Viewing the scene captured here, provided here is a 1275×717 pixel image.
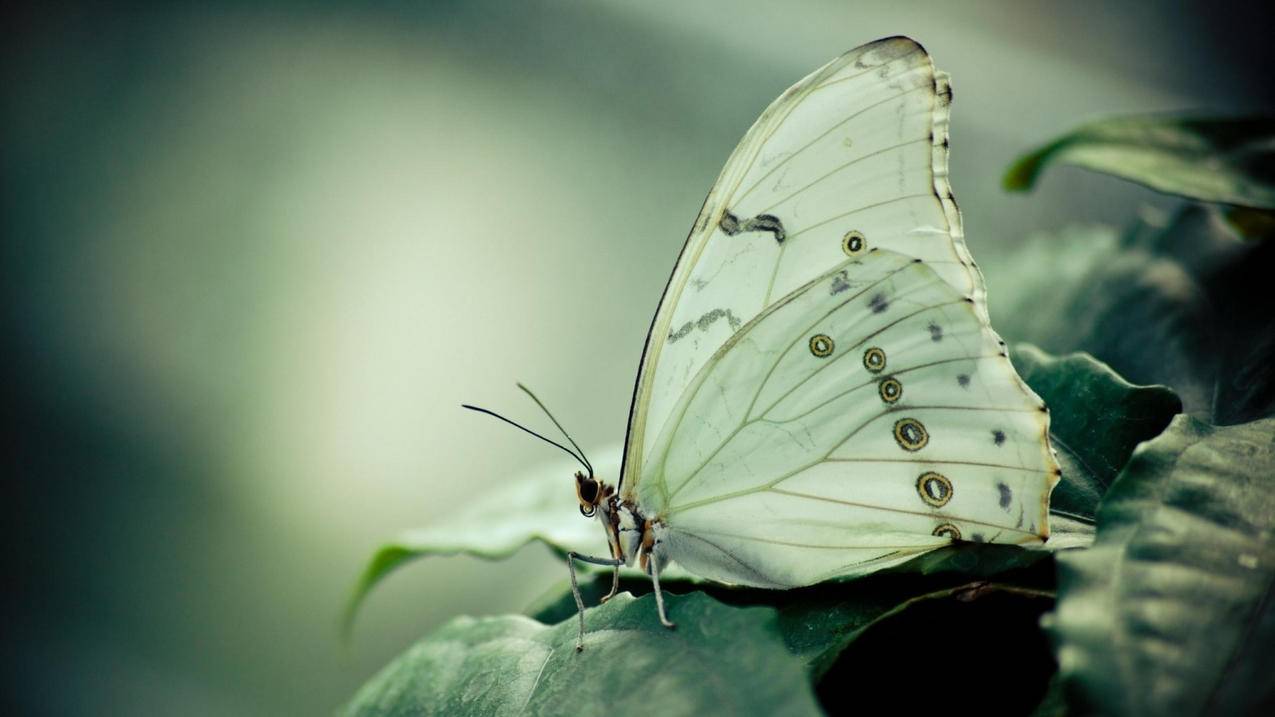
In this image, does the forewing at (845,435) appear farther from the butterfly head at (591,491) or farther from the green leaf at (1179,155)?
the green leaf at (1179,155)

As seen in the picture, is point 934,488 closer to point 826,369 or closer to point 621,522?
point 826,369

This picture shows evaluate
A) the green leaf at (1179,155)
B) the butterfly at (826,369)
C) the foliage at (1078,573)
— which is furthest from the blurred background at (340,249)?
the green leaf at (1179,155)

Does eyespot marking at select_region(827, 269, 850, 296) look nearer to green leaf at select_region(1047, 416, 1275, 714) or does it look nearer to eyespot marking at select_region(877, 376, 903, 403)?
eyespot marking at select_region(877, 376, 903, 403)

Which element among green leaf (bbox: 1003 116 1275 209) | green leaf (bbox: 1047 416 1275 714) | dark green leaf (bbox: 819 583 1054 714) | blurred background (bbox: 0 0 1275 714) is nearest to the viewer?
green leaf (bbox: 1047 416 1275 714)

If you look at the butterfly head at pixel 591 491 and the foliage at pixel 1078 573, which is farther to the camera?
the butterfly head at pixel 591 491

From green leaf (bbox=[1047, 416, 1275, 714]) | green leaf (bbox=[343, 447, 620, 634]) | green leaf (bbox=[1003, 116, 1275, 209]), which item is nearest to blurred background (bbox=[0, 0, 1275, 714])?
green leaf (bbox=[343, 447, 620, 634])

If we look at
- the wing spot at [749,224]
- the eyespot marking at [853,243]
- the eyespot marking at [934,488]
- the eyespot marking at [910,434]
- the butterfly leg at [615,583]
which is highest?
the wing spot at [749,224]

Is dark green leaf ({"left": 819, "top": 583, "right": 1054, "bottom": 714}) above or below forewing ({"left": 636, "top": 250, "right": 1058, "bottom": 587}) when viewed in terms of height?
below
